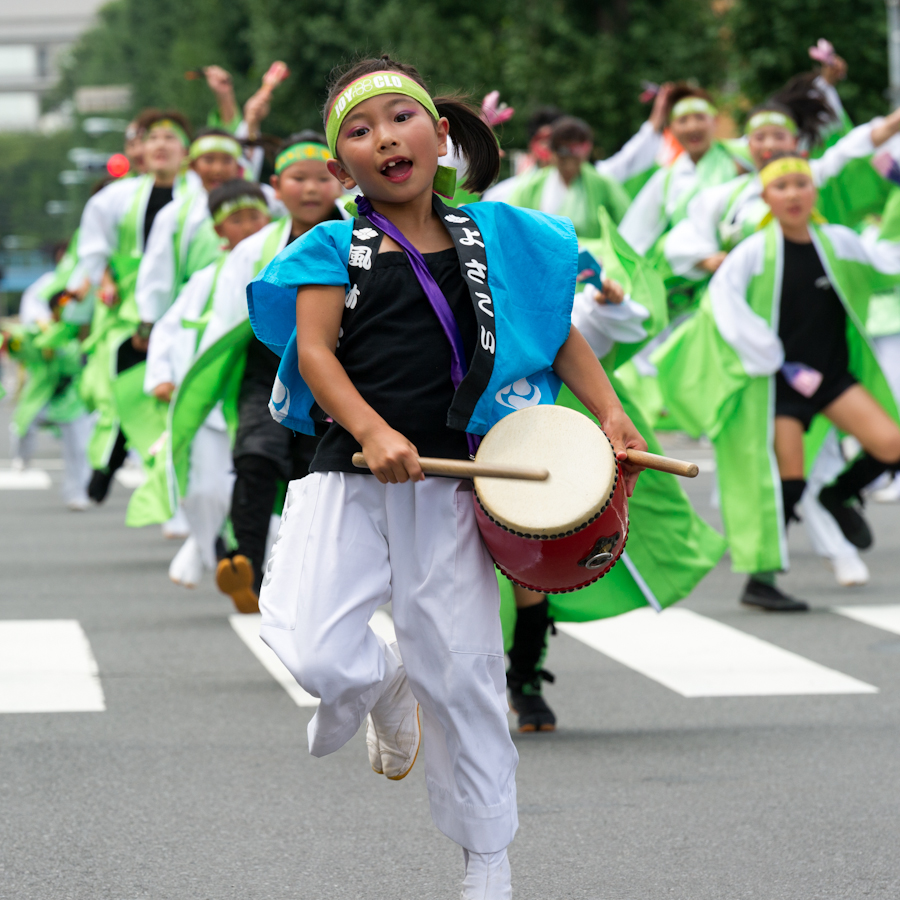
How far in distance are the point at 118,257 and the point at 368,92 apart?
7.05m

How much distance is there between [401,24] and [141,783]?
2823 centimetres

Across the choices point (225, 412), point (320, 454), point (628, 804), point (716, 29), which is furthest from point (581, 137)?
point (716, 29)

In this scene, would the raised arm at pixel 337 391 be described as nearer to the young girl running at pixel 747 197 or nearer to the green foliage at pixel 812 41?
the young girl running at pixel 747 197

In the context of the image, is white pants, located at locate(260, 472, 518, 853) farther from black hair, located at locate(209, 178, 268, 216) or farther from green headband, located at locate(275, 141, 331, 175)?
black hair, located at locate(209, 178, 268, 216)

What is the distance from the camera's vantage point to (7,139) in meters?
124

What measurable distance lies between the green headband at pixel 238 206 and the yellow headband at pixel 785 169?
83.2 inches

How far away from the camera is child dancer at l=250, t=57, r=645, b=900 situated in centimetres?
331

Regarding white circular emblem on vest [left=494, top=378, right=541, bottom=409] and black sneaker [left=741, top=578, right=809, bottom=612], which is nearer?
white circular emblem on vest [left=494, top=378, right=541, bottom=409]

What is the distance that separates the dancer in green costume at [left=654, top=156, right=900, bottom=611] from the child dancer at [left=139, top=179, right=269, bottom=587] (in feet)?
6.64

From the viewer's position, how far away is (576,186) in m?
11.4

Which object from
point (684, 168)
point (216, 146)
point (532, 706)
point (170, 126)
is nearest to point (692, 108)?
point (684, 168)

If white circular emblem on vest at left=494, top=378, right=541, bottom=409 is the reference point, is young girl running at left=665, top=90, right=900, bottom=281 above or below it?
below

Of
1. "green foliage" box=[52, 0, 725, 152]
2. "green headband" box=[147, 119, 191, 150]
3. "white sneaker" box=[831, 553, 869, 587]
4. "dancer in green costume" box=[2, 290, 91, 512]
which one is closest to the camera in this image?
"white sneaker" box=[831, 553, 869, 587]

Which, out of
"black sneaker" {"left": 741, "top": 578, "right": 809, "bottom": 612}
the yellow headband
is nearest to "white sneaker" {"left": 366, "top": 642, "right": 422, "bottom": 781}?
"black sneaker" {"left": 741, "top": 578, "right": 809, "bottom": 612}
